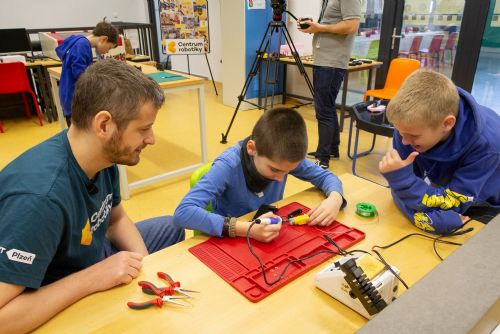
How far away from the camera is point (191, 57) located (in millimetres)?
7199

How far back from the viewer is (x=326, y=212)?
1179mm

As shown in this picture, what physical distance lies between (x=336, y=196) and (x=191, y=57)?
6488mm

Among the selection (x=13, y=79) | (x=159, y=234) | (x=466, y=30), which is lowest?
(x=159, y=234)

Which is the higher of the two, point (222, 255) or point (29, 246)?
point (29, 246)

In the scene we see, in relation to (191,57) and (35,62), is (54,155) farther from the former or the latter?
(191,57)

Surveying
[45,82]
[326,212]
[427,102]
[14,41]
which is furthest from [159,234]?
[14,41]

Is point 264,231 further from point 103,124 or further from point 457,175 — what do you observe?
point 457,175

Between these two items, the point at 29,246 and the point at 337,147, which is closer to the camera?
the point at 29,246

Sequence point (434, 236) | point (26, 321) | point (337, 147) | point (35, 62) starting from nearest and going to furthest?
1. point (26, 321)
2. point (434, 236)
3. point (337, 147)
4. point (35, 62)

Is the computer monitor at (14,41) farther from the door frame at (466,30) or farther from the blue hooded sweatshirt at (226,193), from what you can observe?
the blue hooded sweatshirt at (226,193)

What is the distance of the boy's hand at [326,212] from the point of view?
Result: 1.16 m

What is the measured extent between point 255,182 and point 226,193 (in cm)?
12

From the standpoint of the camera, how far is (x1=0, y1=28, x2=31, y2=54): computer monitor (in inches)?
187

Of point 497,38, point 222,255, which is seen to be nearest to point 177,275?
point 222,255
